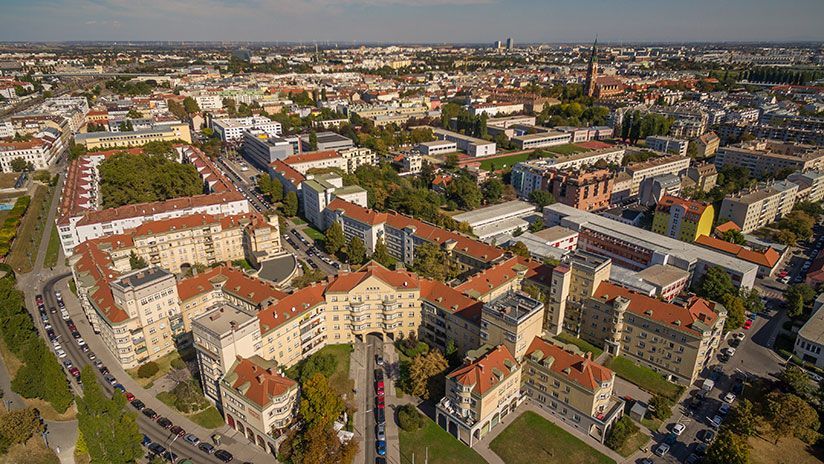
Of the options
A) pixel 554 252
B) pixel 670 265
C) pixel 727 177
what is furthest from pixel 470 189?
pixel 727 177

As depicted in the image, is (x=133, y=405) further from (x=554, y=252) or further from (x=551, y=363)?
(x=554, y=252)

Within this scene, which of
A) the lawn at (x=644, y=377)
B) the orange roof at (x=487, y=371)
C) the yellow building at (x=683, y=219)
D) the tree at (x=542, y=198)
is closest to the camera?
the orange roof at (x=487, y=371)

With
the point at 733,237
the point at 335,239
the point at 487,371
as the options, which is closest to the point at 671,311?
the point at 487,371

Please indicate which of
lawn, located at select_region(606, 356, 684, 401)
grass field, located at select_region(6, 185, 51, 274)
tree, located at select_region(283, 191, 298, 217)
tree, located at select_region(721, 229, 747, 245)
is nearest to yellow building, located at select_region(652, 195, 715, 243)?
tree, located at select_region(721, 229, 747, 245)

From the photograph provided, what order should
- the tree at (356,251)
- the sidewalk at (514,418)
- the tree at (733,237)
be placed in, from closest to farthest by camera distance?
the sidewalk at (514,418), the tree at (356,251), the tree at (733,237)

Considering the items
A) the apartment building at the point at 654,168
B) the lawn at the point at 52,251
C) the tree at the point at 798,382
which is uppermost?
the apartment building at the point at 654,168

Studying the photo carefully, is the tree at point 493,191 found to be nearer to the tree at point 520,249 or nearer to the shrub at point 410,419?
the tree at point 520,249

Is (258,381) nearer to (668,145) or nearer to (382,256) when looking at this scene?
(382,256)

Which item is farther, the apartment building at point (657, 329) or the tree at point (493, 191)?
the tree at point (493, 191)

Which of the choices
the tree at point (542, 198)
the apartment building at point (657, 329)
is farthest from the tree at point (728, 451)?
the tree at point (542, 198)
